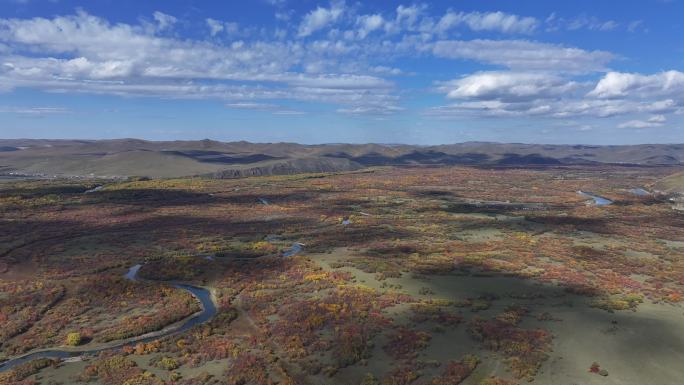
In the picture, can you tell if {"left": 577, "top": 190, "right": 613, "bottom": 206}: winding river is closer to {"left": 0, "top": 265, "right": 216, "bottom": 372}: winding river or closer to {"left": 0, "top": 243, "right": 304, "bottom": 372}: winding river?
{"left": 0, "top": 243, "right": 304, "bottom": 372}: winding river

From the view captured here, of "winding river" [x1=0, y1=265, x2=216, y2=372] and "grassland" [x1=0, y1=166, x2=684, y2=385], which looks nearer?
"grassland" [x1=0, y1=166, x2=684, y2=385]

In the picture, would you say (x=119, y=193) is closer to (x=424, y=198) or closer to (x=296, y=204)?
(x=296, y=204)

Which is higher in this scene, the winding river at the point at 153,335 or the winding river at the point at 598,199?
the winding river at the point at 153,335

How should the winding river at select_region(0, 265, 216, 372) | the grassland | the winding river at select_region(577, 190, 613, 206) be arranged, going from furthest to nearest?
the winding river at select_region(577, 190, 613, 206) < the winding river at select_region(0, 265, 216, 372) < the grassland

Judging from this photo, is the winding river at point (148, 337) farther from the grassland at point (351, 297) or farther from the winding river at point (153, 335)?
the grassland at point (351, 297)

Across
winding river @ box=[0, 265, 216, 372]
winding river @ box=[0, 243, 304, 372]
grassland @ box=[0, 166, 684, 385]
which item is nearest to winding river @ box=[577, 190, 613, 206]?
grassland @ box=[0, 166, 684, 385]

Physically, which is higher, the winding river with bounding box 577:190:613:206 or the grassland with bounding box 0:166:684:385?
the grassland with bounding box 0:166:684:385

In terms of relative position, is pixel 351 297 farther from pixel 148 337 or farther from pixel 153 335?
pixel 148 337

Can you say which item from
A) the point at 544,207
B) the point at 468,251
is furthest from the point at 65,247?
the point at 544,207

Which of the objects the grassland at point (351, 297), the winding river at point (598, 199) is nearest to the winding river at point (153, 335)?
the grassland at point (351, 297)
